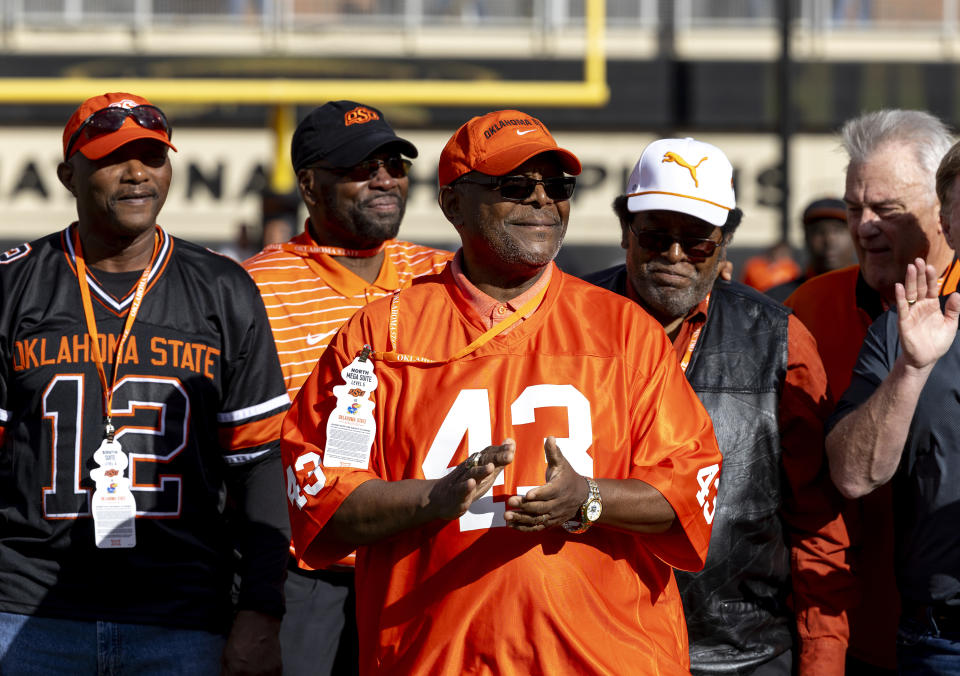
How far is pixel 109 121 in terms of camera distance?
363 cm

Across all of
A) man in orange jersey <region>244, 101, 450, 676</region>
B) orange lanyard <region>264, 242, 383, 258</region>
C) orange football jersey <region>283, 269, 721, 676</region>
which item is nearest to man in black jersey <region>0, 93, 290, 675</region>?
man in orange jersey <region>244, 101, 450, 676</region>

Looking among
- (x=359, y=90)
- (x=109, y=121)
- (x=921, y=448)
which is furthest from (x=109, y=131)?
(x=359, y=90)

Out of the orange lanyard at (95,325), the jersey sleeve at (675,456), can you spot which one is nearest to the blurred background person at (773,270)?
the orange lanyard at (95,325)

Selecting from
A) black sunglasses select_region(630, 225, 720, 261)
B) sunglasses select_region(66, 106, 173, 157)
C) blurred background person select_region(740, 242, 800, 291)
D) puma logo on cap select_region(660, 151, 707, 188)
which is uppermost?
sunglasses select_region(66, 106, 173, 157)

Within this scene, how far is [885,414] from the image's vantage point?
323 cm

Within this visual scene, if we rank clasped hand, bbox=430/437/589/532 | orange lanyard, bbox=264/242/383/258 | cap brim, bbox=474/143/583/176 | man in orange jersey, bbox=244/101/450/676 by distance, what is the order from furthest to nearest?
1. orange lanyard, bbox=264/242/383/258
2. man in orange jersey, bbox=244/101/450/676
3. cap brim, bbox=474/143/583/176
4. clasped hand, bbox=430/437/589/532

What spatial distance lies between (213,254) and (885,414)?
1.93 m

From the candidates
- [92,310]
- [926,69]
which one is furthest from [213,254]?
[926,69]

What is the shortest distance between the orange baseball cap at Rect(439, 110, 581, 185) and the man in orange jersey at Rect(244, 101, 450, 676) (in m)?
1.20

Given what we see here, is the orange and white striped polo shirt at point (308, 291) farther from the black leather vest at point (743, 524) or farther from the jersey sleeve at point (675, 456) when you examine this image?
the jersey sleeve at point (675, 456)

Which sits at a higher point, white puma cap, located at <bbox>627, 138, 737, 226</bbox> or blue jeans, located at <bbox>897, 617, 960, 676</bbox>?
white puma cap, located at <bbox>627, 138, 737, 226</bbox>

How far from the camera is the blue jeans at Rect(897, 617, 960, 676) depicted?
3166 millimetres

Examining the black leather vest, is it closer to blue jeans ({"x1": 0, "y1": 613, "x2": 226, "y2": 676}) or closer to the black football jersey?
the black football jersey

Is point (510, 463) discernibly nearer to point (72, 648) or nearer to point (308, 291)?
point (72, 648)
